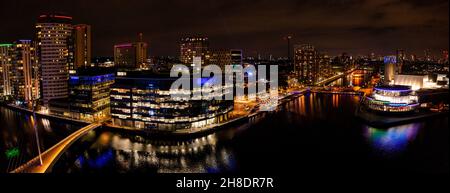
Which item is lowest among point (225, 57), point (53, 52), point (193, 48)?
point (53, 52)

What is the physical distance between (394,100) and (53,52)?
14.7m

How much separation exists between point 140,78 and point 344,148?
Answer: 6.48m

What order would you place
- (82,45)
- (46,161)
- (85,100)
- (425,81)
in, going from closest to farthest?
(46,161) < (85,100) < (425,81) < (82,45)

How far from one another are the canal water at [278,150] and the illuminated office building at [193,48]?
52.6 feet

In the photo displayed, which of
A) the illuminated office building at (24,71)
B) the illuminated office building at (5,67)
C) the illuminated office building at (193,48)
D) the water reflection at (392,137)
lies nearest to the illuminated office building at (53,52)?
the illuminated office building at (24,71)

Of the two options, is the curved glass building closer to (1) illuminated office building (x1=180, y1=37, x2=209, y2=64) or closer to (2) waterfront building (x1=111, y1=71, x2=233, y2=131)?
(2) waterfront building (x1=111, y1=71, x2=233, y2=131)

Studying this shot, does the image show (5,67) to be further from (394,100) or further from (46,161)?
(394,100)

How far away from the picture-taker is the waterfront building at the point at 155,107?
1016cm

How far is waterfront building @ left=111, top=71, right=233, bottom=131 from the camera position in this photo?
1016cm

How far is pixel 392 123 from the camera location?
1118cm

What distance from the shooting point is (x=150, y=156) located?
7.97m

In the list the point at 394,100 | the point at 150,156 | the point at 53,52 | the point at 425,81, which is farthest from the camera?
the point at 425,81

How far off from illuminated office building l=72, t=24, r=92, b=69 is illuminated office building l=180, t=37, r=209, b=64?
27.3 feet

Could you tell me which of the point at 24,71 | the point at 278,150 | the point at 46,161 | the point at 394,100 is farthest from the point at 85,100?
the point at 394,100
